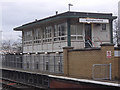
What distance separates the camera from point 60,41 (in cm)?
2055

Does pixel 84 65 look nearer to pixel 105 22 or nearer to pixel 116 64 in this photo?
pixel 116 64

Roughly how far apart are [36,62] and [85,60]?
28.2 ft

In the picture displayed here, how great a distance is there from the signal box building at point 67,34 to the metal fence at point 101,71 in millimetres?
4358

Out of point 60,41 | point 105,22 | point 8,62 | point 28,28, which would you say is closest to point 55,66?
point 60,41

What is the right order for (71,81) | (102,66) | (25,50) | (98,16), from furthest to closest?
1. (25,50)
2. (98,16)
3. (71,81)
4. (102,66)

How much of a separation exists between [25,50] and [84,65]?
14.5 metres

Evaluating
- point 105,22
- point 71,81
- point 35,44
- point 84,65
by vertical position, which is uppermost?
point 105,22

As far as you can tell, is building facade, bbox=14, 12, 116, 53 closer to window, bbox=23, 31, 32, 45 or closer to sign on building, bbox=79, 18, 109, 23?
sign on building, bbox=79, 18, 109, 23

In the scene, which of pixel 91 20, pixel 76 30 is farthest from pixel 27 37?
pixel 91 20

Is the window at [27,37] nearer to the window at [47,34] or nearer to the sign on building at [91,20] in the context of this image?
the window at [47,34]

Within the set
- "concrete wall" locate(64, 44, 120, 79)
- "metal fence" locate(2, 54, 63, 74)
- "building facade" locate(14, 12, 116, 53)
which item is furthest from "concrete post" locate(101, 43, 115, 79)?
"building facade" locate(14, 12, 116, 53)

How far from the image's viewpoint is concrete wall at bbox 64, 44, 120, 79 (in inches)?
513

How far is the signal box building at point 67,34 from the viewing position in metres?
19.2

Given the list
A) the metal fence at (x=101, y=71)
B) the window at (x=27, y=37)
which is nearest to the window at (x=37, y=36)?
the window at (x=27, y=37)
